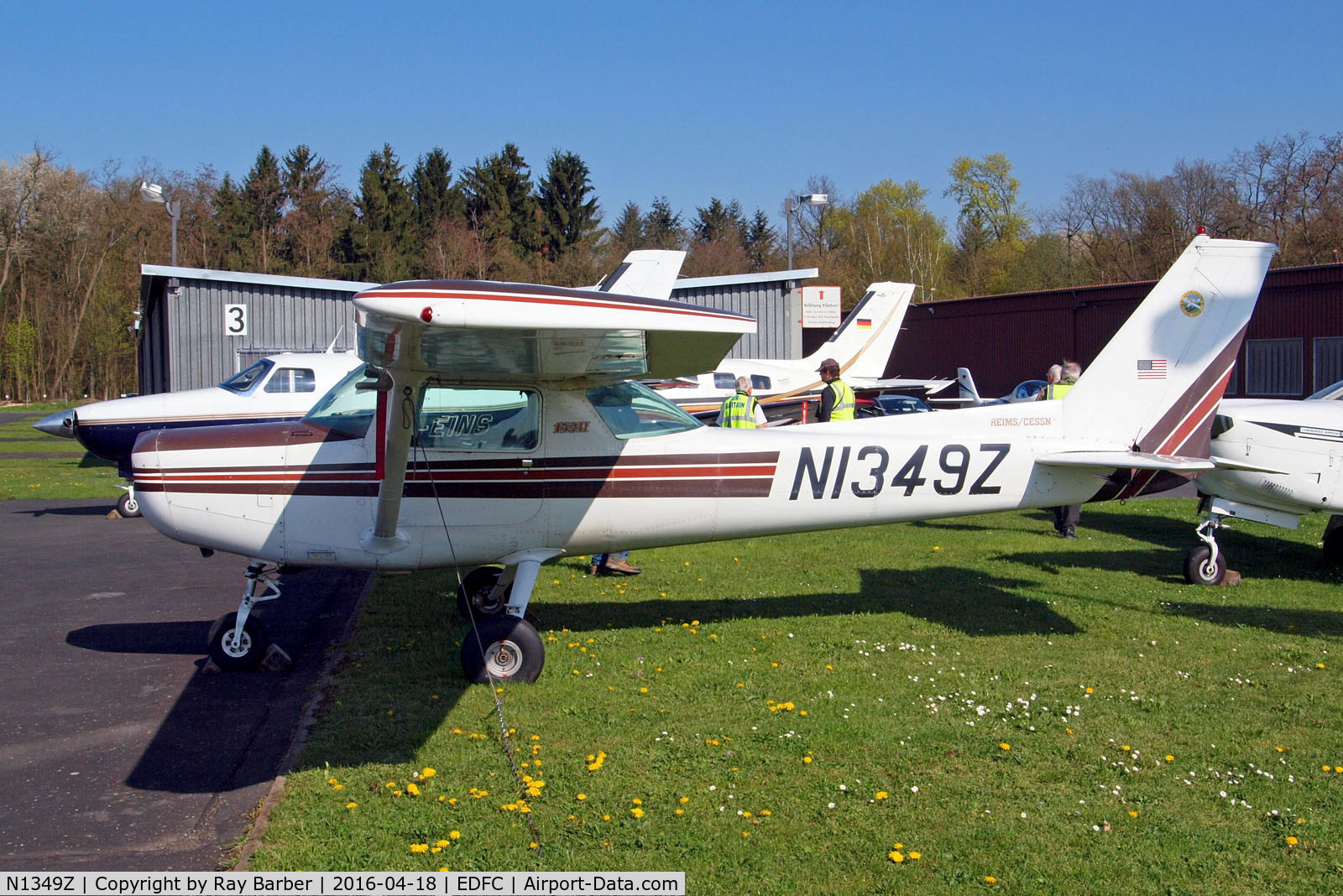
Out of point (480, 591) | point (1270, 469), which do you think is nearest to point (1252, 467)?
point (1270, 469)

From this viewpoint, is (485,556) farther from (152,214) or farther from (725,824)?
(152,214)

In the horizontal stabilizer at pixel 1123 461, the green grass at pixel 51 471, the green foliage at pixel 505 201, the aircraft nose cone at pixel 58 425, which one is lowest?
the green grass at pixel 51 471

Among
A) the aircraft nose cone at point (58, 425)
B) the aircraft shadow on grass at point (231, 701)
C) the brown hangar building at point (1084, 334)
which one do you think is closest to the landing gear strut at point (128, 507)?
the aircraft nose cone at point (58, 425)

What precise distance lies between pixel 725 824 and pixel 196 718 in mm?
3207

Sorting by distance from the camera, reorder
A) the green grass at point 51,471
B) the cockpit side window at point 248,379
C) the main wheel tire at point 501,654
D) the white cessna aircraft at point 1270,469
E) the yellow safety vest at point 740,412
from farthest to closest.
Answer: the green grass at point 51,471
the cockpit side window at point 248,379
the yellow safety vest at point 740,412
the white cessna aircraft at point 1270,469
the main wheel tire at point 501,654

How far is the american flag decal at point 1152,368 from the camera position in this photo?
7.08 meters

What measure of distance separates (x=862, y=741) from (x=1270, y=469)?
5.35m

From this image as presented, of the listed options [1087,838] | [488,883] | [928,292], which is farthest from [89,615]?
[928,292]

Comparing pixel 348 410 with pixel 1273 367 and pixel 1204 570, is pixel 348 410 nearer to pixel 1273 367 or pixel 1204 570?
pixel 1204 570

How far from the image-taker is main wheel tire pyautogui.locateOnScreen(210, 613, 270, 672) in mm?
6426

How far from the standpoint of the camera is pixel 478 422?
250 inches

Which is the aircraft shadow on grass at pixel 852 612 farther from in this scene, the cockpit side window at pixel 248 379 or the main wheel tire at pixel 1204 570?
the cockpit side window at pixel 248 379

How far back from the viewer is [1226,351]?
7148 mm

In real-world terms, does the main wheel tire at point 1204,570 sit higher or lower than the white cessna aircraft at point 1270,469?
lower
